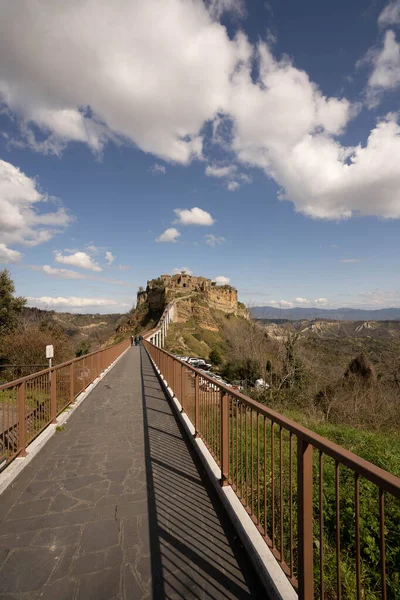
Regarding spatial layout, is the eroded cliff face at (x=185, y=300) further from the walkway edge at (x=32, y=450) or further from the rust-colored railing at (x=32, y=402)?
the walkway edge at (x=32, y=450)

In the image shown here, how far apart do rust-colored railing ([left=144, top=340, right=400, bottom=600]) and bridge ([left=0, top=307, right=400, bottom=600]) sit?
1 cm

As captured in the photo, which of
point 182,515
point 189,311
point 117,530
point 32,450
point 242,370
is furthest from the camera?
point 189,311

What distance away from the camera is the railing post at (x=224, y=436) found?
12.0ft

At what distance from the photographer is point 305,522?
6.47 ft

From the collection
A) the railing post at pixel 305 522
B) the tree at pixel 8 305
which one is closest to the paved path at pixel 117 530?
the railing post at pixel 305 522

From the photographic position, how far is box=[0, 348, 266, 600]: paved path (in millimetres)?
2365

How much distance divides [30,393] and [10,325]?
19171 millimetres

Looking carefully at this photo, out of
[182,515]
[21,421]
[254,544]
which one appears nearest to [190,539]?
[182,515]

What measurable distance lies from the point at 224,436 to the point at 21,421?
2953mm

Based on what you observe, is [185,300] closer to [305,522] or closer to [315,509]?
[315,509]

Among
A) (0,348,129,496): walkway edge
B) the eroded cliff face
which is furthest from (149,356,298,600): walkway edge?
the eroded cliff face

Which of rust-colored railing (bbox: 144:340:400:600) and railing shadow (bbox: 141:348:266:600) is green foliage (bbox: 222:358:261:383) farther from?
railing shadow (bbox: 141:348:266:600)

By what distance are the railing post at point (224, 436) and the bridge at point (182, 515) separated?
0.01 meters

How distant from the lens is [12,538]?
2889 millimetres
